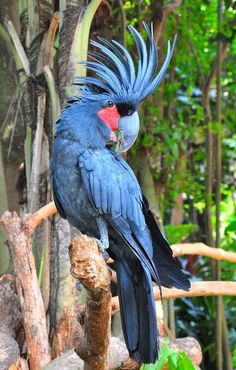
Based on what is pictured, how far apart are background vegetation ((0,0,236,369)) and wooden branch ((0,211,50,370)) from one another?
0.65 ft

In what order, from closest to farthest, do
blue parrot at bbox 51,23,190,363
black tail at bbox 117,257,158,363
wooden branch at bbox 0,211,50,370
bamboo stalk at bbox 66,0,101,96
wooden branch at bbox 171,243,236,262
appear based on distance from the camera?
black tail at bbox 117,257,158,363 → blue parrot at bbox 51,23,190,363 → wooden branch at bbox 0,211,50,370 → bamboo stalk at bbox 66,0,101,96 → wooden branch at bbox 171,243,236,262

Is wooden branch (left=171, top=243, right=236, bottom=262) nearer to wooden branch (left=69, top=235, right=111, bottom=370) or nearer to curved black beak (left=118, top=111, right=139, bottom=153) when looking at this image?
curved black beak (left=118, top=111, right=139, bottom=153)

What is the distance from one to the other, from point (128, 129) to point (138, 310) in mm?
610

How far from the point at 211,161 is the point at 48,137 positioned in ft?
6.10

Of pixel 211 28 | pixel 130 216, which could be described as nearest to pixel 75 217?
pixel 130 216

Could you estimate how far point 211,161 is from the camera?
15.1 ft

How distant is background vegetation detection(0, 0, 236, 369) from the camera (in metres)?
3.02

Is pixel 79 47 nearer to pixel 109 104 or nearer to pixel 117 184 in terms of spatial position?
pixel 109 104

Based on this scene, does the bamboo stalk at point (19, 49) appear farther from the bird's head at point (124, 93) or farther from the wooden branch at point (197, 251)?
the wooden branch at point (197, 251)

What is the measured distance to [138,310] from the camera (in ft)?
6.79

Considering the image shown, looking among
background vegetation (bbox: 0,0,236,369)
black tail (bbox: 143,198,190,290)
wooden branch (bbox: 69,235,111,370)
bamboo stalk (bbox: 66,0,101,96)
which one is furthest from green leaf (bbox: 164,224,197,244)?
wooden branch (bbox: 69,235,111,370)

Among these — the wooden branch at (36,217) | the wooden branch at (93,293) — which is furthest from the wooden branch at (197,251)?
the wooden branch at (93,293)

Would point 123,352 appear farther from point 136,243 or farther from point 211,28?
point 211,28

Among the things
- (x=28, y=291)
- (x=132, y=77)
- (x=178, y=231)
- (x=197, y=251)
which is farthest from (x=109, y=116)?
(x=178, y=231)
